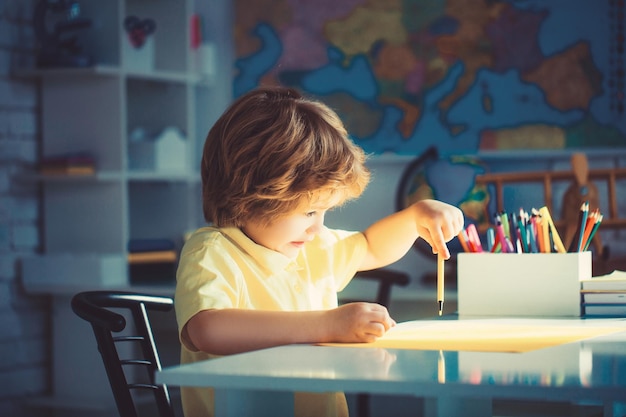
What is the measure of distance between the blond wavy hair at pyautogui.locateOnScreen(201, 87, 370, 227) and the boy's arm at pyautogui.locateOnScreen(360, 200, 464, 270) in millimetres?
114

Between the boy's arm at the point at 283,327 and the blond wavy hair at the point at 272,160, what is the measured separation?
0.71ft

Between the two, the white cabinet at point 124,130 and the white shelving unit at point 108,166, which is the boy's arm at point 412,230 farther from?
the white cabinet at point 124,130

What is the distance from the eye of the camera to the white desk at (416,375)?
762 millimetres

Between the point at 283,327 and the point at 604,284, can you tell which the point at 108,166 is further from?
the point at 283,327

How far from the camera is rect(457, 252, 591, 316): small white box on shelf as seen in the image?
1.37m

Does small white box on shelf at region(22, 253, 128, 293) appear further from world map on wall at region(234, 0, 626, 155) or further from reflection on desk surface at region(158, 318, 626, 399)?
reflection on desk surface at region(158, 318, 626, 399)

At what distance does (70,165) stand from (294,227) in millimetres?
1989

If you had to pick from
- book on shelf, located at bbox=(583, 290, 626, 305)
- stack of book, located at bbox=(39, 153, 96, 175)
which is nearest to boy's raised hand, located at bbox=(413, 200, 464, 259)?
book on shelf, located at bbox=(583, 290, 626, 305)

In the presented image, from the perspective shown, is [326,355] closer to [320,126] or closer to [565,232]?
[320,126]

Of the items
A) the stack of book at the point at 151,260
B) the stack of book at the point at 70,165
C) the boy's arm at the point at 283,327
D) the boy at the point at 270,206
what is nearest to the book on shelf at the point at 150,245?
the stack of book at the point at 151,260

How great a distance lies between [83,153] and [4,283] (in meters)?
0.48

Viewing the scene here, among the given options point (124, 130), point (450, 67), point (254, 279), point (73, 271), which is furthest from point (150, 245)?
point (254, 279)

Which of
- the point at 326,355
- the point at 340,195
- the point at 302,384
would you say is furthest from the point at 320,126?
the point at 302,384

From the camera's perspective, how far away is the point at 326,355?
0.94 meters
